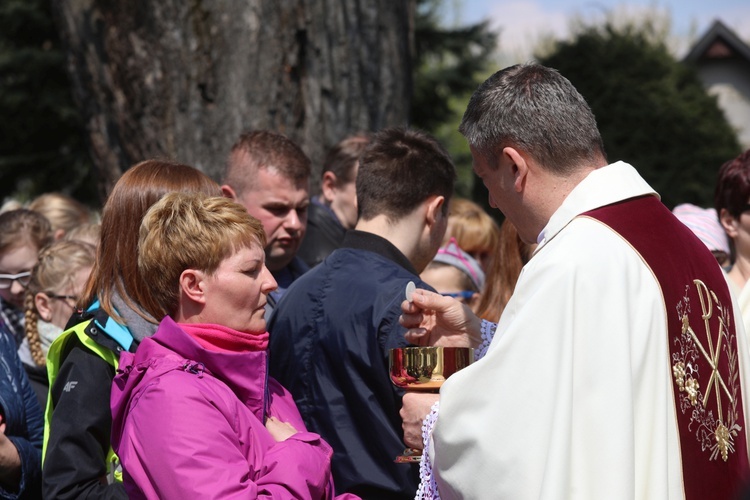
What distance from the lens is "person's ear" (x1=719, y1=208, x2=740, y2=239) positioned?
4.32m

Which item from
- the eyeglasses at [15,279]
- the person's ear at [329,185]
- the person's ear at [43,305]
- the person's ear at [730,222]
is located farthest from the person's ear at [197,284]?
the person's ear at [329,185]

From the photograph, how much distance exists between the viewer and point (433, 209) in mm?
3732

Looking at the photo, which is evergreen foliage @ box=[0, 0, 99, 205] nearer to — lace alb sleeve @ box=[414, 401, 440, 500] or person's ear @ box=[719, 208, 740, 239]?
person's ear @ box=[719, 208, 740, 239]

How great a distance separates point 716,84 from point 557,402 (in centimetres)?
2834

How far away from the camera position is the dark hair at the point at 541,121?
2670 millimetres

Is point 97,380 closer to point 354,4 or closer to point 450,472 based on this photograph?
point 450,472

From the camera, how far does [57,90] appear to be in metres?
15.6

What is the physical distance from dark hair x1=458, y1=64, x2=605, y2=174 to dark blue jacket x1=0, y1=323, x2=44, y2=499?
6.77 ft

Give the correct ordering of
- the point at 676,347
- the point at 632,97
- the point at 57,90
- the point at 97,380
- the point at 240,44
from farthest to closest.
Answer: the point at 57,90 < the point at 632,97 < the point at 240,44 < the point at 97,380 < the point at 676,347

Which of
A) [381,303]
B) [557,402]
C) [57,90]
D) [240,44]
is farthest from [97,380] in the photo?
[57,90]

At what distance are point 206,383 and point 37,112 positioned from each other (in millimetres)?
14267

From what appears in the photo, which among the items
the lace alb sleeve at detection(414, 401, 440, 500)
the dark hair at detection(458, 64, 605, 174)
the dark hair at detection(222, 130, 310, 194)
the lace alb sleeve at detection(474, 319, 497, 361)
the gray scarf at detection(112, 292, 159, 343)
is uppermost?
the dark hair at detection(458, 64, 605, 174)

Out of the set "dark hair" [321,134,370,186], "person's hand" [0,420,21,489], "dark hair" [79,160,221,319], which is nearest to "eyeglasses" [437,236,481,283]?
"dark hair" [321,134,370,186]

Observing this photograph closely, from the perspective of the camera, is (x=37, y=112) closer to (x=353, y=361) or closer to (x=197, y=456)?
(x=353, y=361)
